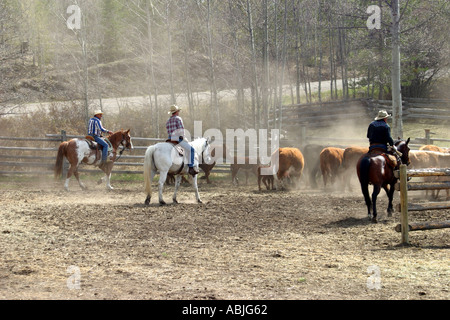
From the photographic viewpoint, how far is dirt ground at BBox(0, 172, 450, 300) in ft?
20.5

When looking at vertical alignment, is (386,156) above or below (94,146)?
below

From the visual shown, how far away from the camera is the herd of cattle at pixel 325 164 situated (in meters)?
16.2

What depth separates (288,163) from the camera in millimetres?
17234

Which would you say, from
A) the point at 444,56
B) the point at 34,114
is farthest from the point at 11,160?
the point at 444,56

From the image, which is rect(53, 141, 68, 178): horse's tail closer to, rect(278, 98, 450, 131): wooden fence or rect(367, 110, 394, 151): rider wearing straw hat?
rect(367, 110, 394, 151): rider wearing straw hat

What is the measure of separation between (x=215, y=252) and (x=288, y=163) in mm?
9114

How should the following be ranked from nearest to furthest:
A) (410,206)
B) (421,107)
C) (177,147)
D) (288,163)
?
(410,206) → (177,147) → (288,163) → (421,107)

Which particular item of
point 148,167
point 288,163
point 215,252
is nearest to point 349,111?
point 288,163

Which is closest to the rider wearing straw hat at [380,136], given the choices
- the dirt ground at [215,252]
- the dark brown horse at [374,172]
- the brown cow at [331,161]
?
the dark brown horse at [374,172]

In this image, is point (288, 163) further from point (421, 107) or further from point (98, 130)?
point (421, 107)

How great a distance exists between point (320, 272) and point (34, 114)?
23.0m

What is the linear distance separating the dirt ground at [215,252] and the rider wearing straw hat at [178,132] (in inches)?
46.9

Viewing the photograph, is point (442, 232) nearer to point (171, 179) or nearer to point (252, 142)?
point (171, 179)

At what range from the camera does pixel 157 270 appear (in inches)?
285
